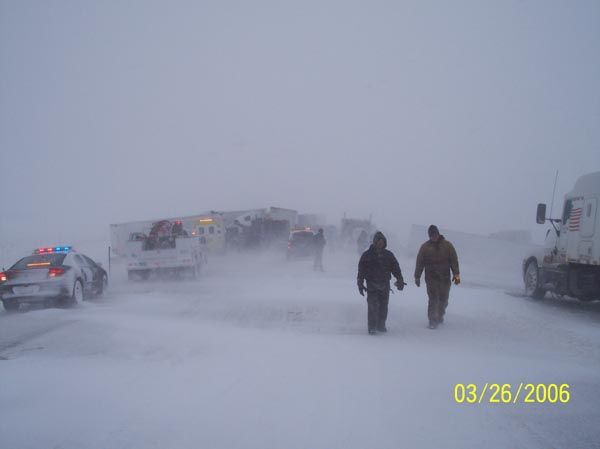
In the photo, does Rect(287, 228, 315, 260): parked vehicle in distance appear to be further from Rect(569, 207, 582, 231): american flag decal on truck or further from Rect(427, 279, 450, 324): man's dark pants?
Rect(427, 279, 450, 324): man's dark pants

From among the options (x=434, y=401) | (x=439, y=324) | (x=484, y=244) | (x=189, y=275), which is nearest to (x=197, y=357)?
(x=434, y=401)

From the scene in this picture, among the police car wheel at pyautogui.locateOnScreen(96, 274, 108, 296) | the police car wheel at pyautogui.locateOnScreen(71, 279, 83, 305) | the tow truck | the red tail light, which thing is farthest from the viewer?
the tow truck

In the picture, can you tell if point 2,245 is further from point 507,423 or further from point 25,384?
point 507,423

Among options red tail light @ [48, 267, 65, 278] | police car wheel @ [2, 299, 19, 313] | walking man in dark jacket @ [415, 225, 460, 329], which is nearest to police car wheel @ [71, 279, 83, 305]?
red tail light @ [48, 267, 65, 278]

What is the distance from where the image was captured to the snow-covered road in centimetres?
345

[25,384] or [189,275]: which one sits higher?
[25,384]

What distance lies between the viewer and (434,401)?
4.05 metres

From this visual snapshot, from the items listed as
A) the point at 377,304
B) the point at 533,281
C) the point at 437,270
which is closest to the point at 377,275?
the point at 377,304

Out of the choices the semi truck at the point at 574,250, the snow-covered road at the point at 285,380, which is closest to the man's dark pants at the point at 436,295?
the snow-covered road at the point at 285,380

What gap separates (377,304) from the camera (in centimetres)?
702

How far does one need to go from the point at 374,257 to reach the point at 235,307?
4.24m

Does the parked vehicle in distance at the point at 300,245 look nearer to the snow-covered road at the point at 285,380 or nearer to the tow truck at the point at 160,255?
the tow truck at the point at 160,255

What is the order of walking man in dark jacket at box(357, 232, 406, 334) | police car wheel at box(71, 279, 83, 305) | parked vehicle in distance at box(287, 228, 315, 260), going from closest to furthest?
walking man in dark jacket at box(357, 232, 406, 334) → police car wheel at box(71, 279, 83, 305) → parked vehicle in distance at box(287, 228, 315, 260)

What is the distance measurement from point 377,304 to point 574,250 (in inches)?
245
